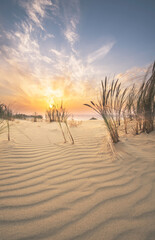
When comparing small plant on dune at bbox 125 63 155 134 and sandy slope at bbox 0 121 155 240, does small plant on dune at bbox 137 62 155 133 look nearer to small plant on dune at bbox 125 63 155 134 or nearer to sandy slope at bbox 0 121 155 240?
small plant on dune at bbox 125 63 155 134

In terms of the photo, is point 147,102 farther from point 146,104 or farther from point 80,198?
point 80,198

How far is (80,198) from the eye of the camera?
99 centimetres

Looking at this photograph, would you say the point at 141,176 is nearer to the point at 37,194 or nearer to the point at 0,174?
the point at 37,194

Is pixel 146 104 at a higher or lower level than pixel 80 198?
higher

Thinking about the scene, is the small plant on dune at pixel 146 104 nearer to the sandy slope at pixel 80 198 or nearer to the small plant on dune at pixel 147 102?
the small plant on dune at pixel 147 102

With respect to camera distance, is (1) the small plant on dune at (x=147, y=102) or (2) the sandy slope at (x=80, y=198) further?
(1) the small plant on dune at (x=147, y=102)

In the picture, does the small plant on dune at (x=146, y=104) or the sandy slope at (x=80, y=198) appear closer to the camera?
the sandy slope at (x=80, y=198)

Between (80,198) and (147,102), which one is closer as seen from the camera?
(80,198)

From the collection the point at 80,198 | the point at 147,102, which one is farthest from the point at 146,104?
the point at 80,198

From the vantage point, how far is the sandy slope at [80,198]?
0.73m

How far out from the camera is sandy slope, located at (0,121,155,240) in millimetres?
731

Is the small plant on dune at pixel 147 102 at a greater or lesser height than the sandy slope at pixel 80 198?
greater

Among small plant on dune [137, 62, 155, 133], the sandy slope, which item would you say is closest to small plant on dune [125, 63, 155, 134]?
small plant on dune [137, 62, 155, 133]

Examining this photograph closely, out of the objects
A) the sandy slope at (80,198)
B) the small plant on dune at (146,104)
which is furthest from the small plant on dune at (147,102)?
the sandy slope at (80,198)
